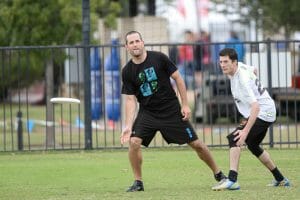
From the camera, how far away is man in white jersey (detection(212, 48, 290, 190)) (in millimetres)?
10648

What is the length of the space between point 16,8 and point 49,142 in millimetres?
3065

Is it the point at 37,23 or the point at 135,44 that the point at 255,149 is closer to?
the point at 135,44

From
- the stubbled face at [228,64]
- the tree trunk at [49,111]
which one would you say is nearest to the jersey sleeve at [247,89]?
the stubbled face at [228,64]

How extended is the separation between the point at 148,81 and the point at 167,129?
0.60 meters

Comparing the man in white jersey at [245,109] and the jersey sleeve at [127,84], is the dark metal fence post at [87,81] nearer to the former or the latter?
the jersey sleeve at [127,84]

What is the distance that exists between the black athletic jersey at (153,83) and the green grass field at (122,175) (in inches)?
38.3

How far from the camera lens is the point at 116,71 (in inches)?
835

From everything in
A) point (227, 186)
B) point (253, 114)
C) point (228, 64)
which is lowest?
point (227, 186)

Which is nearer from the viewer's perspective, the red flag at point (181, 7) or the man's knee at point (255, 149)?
the man's knee at point (255, 149)

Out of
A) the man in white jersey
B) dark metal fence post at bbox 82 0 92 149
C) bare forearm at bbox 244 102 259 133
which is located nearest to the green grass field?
the man in white jersey

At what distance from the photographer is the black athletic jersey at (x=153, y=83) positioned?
11.0m

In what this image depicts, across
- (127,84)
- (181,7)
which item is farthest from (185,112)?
(181,7)

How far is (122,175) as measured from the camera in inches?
510

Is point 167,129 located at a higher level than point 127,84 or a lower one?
lower
